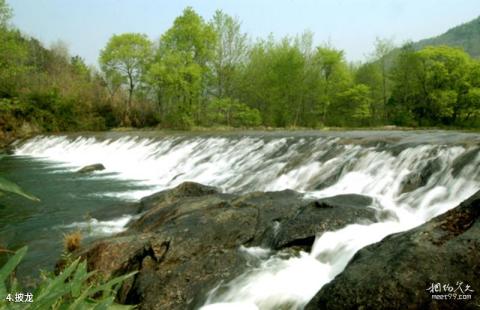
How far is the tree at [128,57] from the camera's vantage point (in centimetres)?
Result: 4638

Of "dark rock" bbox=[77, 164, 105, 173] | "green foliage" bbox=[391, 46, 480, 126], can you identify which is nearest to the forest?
"green foliage" bbox=[391, 46, 480, 126]

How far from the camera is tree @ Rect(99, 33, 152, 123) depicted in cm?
4638

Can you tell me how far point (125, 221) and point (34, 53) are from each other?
2712 inches

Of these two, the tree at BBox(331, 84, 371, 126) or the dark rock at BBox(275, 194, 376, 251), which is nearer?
the dark rock at BBox(275, 194, 376, 251)

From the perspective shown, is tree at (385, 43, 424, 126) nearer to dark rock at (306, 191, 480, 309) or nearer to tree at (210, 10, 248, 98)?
tree at (210, 10, 248, 98)

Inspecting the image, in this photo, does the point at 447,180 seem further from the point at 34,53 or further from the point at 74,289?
the point at 34,53

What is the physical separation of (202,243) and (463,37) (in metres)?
186

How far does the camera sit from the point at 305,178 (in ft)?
33.4

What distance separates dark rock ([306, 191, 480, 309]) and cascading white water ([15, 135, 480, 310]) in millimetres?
854

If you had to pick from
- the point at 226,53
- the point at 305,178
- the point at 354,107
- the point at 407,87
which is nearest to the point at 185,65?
the point at 226,53

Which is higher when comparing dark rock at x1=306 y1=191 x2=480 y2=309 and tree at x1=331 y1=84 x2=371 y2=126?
tree at x1=331 y1=84 x2=371 y2=126

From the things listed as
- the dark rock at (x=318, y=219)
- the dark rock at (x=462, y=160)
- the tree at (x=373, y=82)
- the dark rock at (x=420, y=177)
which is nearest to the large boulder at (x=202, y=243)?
the dark rock at (x=318, y=219)

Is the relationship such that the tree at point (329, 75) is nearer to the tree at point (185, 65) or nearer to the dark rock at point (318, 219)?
the tree at point (185, 65)

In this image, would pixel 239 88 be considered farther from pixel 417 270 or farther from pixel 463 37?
pixel 463 37
